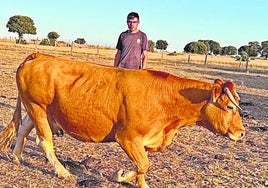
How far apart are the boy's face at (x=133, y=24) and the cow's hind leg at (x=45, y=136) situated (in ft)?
7.93

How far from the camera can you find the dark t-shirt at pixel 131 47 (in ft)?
25.1

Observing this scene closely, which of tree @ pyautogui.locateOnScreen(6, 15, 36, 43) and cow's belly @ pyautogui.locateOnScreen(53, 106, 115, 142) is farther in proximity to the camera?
tree @ pyautogui.locateOnScreen(6, 15, 36, 43)

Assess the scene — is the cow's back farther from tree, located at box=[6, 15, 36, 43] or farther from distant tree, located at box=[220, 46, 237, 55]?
distant tree, located at box=[220, 46, 237, 55]

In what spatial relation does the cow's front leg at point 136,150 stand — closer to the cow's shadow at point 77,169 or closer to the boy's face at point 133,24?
the cow's shadow at point 77,169

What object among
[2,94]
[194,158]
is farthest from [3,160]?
[2,94]

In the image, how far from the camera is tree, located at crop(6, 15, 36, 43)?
337 feet

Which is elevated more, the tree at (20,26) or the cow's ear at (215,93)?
the tree at (20,26)

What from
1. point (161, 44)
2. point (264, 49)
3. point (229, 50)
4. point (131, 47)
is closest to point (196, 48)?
point (161, 44)

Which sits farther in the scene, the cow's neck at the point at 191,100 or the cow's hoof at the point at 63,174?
the cow's hoof at the point at 63,174

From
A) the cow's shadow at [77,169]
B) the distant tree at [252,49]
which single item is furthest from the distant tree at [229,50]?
the cow's shadow at [77,169]

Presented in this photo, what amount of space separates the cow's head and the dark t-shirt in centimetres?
248

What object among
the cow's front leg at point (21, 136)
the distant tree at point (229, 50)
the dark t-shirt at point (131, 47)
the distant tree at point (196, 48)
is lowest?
the distant tree at point (229, 50)

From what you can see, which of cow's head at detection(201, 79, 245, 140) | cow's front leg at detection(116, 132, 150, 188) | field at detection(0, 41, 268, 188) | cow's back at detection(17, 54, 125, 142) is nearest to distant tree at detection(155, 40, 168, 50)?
field at detection(0, 41, 268, 188)

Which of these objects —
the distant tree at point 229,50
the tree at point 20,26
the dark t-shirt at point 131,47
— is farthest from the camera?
the distant tree at point 229,50
